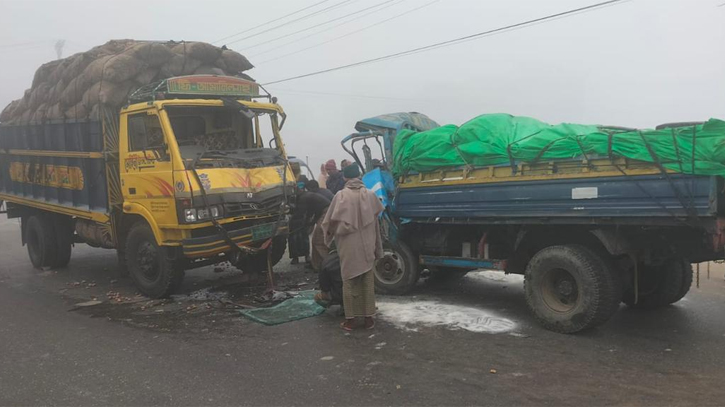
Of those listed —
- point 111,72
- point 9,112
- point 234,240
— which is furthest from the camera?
point 9,112

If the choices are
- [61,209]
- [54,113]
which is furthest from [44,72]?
[61,209]

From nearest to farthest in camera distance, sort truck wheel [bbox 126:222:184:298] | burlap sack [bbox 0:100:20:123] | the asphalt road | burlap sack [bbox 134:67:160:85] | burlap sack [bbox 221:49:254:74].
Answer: the asphalt road → truck wheel [bbox 126:222:184:298] → burlap sack [bbox 134:67:160:85] → burlap sack [bbox 221:49:254:74] → burlap sack [bbox 0:100:20:123]

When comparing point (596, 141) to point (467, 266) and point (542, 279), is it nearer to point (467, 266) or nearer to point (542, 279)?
point (542, 279)

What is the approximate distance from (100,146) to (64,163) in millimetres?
1355

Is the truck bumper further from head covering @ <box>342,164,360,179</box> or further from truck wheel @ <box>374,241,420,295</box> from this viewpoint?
head covering @ <box>342,164,360,179</box>

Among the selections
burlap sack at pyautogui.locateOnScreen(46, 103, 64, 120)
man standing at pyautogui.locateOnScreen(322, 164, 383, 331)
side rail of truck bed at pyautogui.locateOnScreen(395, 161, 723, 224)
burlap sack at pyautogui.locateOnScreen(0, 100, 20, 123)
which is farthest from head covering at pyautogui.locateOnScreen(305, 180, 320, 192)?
burlap sack at pyautogui.locateOnScreen(0, 100, 20, 123)

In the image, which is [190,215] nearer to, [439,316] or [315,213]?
[315,213]

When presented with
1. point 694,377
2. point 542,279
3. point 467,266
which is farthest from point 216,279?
point 694,377

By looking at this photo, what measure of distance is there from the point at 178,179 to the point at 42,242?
15.0ft

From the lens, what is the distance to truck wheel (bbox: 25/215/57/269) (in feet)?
30.5

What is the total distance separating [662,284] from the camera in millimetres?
5801

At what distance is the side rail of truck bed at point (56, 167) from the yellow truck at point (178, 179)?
0.03 meters

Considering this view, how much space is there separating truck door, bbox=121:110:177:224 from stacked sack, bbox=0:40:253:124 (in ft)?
2.03

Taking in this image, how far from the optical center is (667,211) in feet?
14.4
